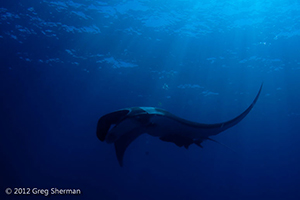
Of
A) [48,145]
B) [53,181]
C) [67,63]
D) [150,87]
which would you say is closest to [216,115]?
[150,87]

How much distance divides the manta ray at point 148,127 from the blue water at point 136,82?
10578 mm

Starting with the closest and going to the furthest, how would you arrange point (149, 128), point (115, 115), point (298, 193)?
point (115, 115) → point (149, 128) → point (298, 193)

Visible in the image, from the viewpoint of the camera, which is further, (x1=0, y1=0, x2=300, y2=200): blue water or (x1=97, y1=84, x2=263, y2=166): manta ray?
(x1=0, y1=0, x2=300, y2=200): blue water

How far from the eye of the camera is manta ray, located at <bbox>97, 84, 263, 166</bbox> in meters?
3.46

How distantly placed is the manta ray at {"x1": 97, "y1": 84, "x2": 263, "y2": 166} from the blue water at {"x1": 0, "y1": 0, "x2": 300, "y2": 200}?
10578 mm

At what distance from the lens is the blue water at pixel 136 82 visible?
1316cm

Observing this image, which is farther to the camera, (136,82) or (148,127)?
(136,82)

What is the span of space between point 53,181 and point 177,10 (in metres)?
30.9

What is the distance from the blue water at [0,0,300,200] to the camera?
1316 cm

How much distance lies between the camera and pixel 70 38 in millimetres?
14672

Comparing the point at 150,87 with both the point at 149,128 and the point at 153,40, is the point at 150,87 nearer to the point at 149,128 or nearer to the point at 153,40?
the point at 153,40

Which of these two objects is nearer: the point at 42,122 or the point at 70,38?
the point at 70,38

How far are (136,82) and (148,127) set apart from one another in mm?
15119

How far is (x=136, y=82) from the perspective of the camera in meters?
18.7
